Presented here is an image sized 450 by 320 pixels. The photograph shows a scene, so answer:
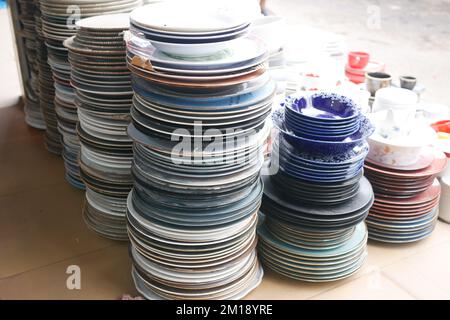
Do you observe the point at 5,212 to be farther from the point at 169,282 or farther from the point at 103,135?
the point at 169,282

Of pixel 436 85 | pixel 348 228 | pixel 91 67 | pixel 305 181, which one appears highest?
pixel 91 67

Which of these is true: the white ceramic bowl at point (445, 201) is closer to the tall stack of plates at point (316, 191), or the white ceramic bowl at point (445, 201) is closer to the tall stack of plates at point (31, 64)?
the tall stack of plates at point (316, 191)

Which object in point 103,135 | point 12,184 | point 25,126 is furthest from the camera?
point 25,126

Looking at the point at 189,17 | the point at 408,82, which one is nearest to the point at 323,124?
the point at 189,17

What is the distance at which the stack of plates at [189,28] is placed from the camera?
120 cm

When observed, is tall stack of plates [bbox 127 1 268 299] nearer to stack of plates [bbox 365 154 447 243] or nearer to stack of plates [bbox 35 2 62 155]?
stack of plates [bbox 365 154 447 243]

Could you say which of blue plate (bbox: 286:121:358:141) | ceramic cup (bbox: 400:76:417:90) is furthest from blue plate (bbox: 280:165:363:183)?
ceramic cup (bbox: 400:76:417:90)

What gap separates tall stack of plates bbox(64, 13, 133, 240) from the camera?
64.1 inches

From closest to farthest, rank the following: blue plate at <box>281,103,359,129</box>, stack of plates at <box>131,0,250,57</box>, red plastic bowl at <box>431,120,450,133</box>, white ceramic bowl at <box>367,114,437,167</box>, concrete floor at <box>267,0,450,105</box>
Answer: stack of plates at <box>131,0,250,57</box> → blue plate at <box>281,103,359,129</box> → white ceramic bowl at <box>367,114,437,167</box> → red plastic bowl at <box>431,120,450,133</box> → concrete floor at <box>267,0,450,105</box>

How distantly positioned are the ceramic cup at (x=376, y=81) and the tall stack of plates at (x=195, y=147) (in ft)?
3.30

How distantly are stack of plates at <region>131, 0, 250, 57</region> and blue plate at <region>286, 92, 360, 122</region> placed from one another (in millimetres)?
352

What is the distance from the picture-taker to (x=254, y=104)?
1313 mm
